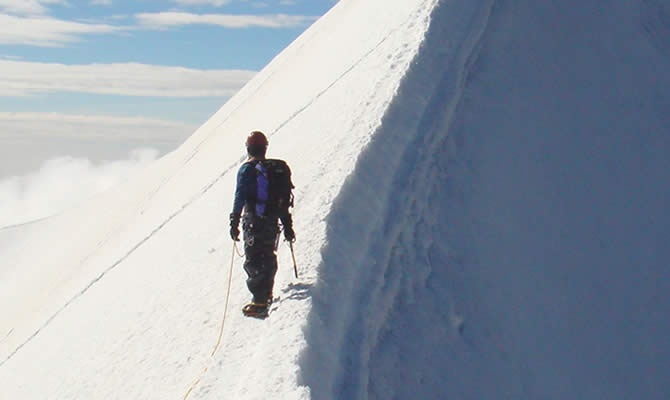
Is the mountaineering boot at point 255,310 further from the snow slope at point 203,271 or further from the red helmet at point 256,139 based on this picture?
the red helmet at point 256,139

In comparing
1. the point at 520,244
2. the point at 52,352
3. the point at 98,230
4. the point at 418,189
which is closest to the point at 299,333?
the point at 418,189

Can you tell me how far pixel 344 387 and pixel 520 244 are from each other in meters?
3.20

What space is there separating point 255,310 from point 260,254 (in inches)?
20.0

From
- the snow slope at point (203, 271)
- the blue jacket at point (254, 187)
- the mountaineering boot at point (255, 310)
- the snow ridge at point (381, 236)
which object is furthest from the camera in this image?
the blue jacket at point (254, 187)

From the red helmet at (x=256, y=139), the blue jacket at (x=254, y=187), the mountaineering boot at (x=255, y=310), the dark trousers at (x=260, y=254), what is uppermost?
the red helmet at (x=256, y=139)

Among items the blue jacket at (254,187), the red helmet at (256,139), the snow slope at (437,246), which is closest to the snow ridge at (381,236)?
the snow slope at (437,246)

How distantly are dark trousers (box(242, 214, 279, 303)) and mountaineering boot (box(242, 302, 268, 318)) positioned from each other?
62 mm

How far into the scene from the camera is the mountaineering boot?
559 centimetres

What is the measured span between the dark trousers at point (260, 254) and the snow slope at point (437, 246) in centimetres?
20

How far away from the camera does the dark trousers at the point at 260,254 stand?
5.67 meters

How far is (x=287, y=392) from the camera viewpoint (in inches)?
174

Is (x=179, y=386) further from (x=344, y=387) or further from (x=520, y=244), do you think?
(x=520, y=244)

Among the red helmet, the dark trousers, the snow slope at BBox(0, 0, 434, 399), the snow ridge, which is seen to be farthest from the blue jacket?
the snow ridge

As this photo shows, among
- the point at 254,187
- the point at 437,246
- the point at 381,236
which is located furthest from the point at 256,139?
the point at 437,246
